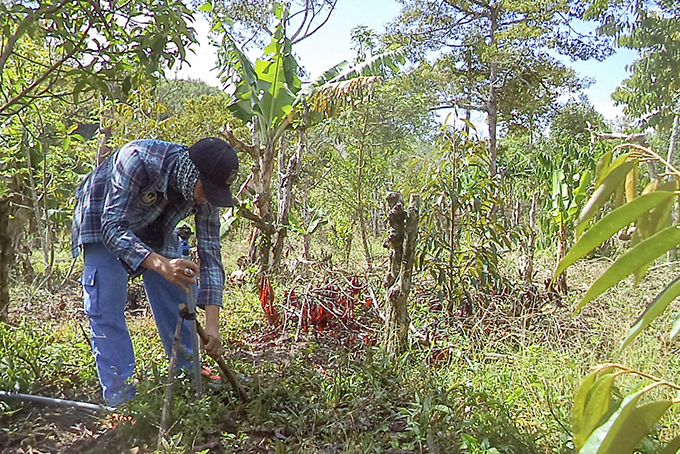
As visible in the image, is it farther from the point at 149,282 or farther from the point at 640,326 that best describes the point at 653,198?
the point at 149,282

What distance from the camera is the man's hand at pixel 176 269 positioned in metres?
2.22

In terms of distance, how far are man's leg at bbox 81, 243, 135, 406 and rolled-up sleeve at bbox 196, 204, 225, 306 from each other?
404mm

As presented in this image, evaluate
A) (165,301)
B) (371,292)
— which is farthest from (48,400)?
(371,292)

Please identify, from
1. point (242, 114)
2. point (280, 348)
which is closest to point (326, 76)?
point (242, 114)

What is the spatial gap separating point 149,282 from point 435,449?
5.60ft

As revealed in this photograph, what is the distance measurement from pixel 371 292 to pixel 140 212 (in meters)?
2.00

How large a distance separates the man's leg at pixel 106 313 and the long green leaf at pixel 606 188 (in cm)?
224

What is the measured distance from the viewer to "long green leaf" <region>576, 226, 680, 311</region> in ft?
2.35

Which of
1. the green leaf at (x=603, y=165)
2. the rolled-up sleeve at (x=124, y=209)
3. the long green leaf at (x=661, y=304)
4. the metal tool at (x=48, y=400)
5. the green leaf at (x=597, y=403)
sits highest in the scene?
the rolled-up sleeve at (x=124, y=209)

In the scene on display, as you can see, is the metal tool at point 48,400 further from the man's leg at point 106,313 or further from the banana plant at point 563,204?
the banana plant at point 563,204

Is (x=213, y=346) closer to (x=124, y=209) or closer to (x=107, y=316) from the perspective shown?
(x=107, y=316)

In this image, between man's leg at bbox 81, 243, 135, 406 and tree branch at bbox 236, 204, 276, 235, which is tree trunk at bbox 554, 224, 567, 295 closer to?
tree branch at bbox 236, 204, 276, 235

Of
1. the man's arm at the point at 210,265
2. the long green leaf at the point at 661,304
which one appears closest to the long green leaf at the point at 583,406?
the long green leaf at the point at 661,304

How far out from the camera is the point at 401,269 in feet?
10.5
